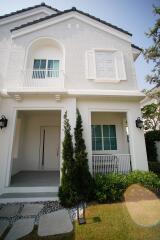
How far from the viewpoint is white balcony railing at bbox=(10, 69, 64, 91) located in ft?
23.2

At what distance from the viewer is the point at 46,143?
32.0 feet

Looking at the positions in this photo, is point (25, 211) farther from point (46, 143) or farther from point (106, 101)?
point (106, 101)

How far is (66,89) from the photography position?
680 centimetres

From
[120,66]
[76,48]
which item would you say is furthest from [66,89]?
[120,66]

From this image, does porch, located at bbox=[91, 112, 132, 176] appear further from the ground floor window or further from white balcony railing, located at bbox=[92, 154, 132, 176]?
white balcony railing, located at bbox=[92, 154, 132, 176]

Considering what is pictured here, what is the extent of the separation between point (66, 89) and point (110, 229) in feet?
18.6

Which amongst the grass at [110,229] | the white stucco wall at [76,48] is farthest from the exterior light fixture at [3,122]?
the grass at [110,229]

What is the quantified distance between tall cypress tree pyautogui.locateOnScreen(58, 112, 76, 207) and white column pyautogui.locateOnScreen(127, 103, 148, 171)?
10.1ft

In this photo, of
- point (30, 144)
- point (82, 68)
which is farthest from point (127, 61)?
point (30, 144)

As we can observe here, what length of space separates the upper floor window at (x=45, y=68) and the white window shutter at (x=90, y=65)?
176 centimetres

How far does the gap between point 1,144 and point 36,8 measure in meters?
10.3

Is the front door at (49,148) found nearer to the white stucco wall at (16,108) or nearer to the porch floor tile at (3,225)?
the white stucco wall at (16,108)

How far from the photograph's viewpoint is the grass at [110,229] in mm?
3498

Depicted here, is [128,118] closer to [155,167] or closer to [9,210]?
[155,167]
